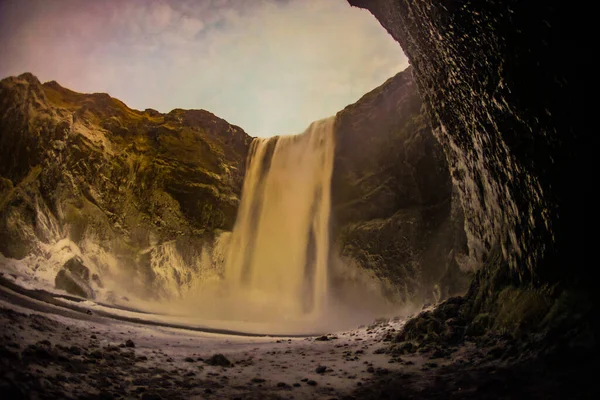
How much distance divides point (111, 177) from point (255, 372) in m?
26.1

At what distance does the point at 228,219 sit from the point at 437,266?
18.6 meters

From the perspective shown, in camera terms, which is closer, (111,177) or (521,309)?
(521,309)

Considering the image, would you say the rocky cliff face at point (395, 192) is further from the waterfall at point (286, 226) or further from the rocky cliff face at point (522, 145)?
the rocky cliff face at point (522, 145)

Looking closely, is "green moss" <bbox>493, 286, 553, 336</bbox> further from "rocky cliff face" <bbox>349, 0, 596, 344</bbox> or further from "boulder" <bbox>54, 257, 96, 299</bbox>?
"boulder" <bbox>54, 257, 96, 299</bbox>

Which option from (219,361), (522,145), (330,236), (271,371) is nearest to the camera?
(522,145)

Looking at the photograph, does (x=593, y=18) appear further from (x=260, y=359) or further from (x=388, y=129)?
(x=388, y=129)

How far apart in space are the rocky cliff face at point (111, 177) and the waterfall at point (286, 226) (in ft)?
8.17

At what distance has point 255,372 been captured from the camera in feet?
20.6

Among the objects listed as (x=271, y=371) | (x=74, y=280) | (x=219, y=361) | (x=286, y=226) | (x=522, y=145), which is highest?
(x=286, y=226)

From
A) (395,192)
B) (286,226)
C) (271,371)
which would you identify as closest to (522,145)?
(271,371)

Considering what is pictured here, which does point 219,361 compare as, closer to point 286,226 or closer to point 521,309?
point 521,309

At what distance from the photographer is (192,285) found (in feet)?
92.2

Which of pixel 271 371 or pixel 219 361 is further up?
pixel 219 361

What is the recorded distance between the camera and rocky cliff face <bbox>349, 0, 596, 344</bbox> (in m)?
4.96
